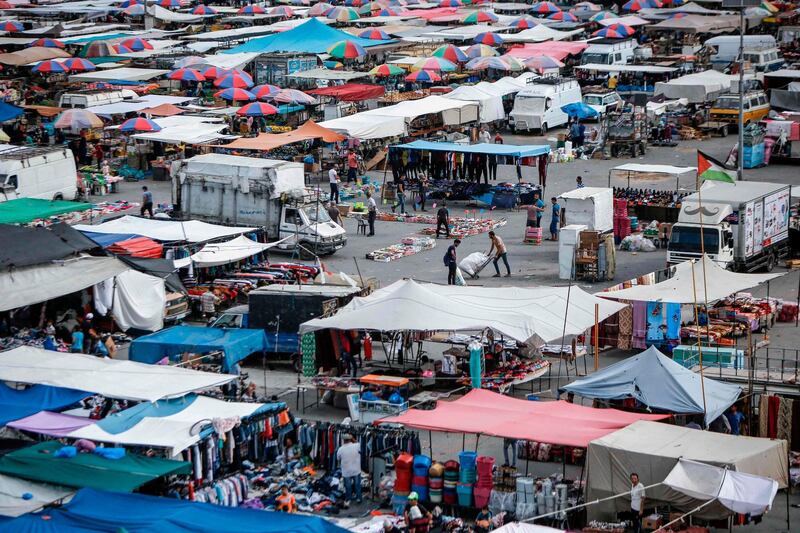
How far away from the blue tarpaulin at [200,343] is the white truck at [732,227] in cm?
984

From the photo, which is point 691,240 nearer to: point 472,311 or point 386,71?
point 472,311

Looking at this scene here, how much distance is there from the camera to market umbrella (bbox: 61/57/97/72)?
6066 cm

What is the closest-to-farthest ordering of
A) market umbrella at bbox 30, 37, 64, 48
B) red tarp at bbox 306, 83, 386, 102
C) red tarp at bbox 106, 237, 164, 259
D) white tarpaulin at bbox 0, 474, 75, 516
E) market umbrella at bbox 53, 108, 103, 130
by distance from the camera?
white tarpaulin at bbox 0, 474, 75, 516 < red tarp at bbox 106, 237, 164, 259 < market umbrella at bbox 53, 108, 103, 130 < red tarp at bbox 306, 83, 386, 102 < market umbrella at bbox 30, 37, 64, 48

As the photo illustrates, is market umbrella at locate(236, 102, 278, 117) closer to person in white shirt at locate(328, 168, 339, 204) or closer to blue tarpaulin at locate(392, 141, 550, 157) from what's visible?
blue tarpaulin at locate(392, 141, 550, 157)

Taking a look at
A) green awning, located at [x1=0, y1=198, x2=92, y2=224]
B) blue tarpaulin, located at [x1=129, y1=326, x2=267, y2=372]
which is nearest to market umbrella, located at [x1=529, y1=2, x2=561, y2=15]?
green awning, located at [x1=0, y1=198, x2=92, y2=224]

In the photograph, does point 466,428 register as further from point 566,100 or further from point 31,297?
point 566,100

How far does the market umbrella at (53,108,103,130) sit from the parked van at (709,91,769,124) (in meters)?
21.4

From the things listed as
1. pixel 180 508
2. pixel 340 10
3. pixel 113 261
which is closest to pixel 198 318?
pixel 113 261

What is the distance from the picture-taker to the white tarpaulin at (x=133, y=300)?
28.6 m

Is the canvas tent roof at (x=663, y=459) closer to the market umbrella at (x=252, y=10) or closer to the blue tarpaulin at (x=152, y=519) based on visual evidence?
the blue tarpaulin at (x=152, y=519)

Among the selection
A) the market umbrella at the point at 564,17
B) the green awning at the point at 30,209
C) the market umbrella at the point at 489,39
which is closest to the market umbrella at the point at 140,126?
the green awning at the point at 30,209

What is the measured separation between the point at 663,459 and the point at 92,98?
3687 centimetres

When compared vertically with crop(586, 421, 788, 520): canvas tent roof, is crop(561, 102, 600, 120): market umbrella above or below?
below

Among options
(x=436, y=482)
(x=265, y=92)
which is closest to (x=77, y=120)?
(x=265, y=92)
